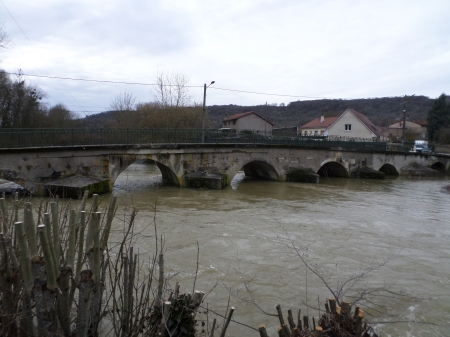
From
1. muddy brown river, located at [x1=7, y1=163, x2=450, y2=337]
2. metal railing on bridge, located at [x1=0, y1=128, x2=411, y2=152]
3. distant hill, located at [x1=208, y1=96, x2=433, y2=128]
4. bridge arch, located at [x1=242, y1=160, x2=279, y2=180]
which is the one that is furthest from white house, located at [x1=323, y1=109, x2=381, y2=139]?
muddy brown river, located at [x1=7, y1=163, x2=450, y2=337]

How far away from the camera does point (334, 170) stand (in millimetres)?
28438

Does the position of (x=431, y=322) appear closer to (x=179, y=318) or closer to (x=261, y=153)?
(x=179, y=318)

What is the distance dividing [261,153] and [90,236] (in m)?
19.2

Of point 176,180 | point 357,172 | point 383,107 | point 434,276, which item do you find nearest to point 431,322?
point 434,276

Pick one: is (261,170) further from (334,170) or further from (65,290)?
(65,290)

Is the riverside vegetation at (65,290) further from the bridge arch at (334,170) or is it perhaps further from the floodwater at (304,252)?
the bridge arch at (334,170)

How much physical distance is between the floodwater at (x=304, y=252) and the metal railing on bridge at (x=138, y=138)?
9.52 ft

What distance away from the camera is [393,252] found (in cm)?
841

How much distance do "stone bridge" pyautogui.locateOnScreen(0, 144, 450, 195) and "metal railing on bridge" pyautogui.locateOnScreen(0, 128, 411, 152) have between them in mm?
429

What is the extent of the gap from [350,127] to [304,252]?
49.8m

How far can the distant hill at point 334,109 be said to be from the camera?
79644mm

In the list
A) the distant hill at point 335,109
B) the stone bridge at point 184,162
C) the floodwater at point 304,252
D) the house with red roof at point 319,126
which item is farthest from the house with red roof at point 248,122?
the floodwater at point 304,252

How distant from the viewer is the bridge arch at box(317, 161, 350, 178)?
27.0 meters

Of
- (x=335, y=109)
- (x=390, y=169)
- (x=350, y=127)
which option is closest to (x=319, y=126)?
(x=350, y=127)
